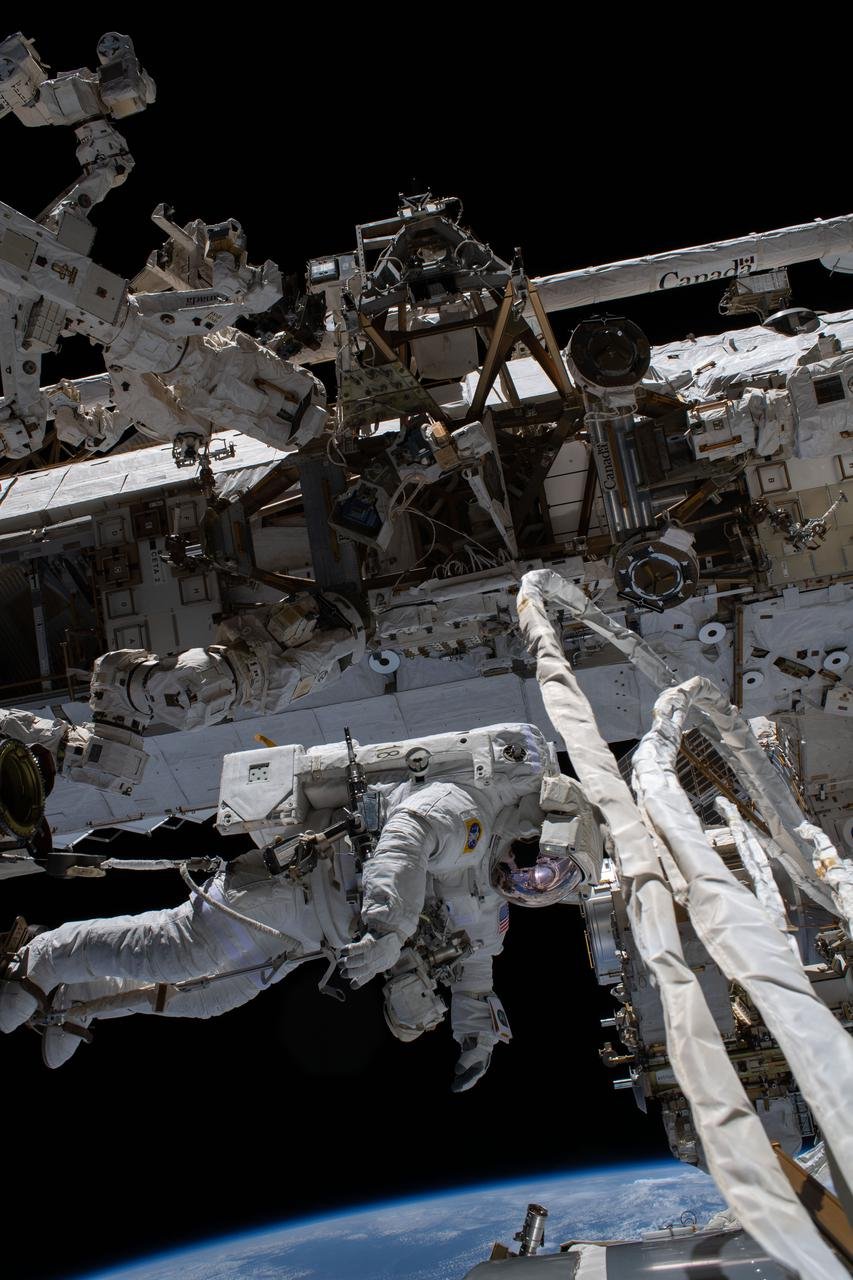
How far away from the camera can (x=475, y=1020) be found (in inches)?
194

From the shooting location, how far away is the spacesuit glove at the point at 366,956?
4.14 metres

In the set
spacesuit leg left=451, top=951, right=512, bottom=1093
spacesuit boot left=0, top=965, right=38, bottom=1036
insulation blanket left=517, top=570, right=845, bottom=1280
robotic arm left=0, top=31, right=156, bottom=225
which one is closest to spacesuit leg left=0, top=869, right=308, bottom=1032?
spacesuit boot left=0, top=965, right=38, bottom=1036

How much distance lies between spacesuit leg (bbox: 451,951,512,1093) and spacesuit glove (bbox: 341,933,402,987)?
2.71 feet

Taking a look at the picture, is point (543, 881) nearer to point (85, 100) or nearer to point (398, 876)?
point (398, 876)

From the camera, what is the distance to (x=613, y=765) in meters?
2.86

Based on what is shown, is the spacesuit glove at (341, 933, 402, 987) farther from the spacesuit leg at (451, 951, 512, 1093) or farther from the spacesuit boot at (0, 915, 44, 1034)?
the spacesuit boot at (0, 915, 44, 1034)

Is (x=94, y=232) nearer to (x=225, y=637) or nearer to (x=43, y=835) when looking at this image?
(x=225, y=637)

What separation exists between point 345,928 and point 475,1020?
73 cm

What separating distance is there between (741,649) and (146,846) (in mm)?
7152

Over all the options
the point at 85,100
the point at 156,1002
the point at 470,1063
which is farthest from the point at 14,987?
the point at 85,100

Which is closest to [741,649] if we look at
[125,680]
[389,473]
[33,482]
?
[389,473]

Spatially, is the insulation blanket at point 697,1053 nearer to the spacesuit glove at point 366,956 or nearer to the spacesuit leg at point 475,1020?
the spacesuit glove at point 366,956

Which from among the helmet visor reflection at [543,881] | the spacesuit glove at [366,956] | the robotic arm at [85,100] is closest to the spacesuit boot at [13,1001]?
the spacesuit glove at [366,956]

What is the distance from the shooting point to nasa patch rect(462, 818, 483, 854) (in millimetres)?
4785
